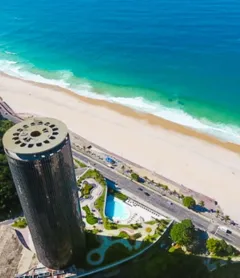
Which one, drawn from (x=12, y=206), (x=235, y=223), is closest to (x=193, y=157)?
(x=235, y=223)

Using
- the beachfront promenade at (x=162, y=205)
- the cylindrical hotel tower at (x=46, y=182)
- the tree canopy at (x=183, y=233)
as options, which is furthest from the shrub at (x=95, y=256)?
the beachfront promenade at (x=162, y=205)

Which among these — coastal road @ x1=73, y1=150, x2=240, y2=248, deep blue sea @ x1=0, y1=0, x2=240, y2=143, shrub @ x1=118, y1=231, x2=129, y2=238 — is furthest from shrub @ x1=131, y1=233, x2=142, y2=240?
deep blue sea @ x1=0, y1=0, x2=240, y2=143

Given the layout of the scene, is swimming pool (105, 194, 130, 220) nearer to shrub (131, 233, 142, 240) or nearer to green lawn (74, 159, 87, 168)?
shrub (131, 233, 142, 240)

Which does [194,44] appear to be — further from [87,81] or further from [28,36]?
[28,36]

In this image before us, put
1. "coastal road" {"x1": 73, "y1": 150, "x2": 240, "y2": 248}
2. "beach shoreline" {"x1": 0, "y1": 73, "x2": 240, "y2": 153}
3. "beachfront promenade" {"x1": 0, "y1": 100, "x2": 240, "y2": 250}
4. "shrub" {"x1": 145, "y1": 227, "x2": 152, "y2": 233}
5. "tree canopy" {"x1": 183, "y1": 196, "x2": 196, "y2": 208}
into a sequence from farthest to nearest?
"beach shoreline" {"x1": 0, "y1": 73, "x2": 240, "y2": 153} → "tree canopy" {"x1": 183, "y1": 196, "x2": 196, "y2": 208} → "beachfront promenade" {"x1": 0, "y1": 100, "x2": 240, "y2": 250} → "coastal road" {"x1": 73, "y1": 150, "x2": 240, "y2": 248} → "shrub" {"x1": 145, "y1": 227, "x2": 152, "y2": 233}

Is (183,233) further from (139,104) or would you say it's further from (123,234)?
(139,104)

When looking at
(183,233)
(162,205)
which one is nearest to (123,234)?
(183,233)

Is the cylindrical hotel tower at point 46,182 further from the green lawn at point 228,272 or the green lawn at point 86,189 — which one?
the green lawn at point 228,272
